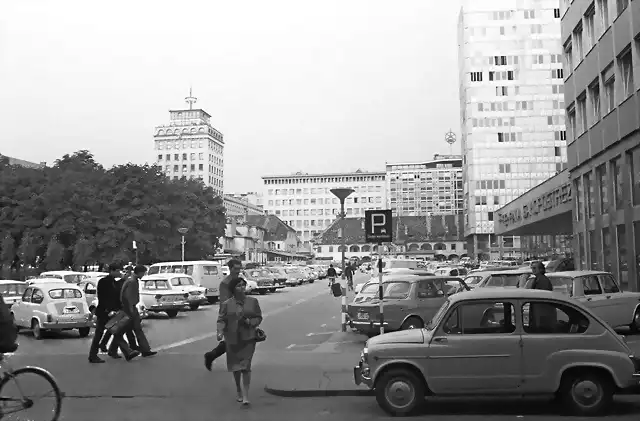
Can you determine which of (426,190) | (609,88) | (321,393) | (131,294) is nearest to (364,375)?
(321,393)

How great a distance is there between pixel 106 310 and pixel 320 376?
5.13 m

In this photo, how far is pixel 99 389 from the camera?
1105 cm

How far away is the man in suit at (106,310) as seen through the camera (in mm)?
13906

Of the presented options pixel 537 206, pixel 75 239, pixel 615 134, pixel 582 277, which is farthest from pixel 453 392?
pixel 75 239

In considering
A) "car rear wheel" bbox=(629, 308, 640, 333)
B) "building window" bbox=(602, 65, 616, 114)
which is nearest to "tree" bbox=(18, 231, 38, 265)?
"building window" bbox=(602, 65, 616, 114)

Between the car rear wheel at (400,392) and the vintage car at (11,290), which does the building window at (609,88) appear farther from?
the vintage car at (11,290)

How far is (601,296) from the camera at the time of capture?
1641cm

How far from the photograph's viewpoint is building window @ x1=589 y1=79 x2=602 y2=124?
3028 cm

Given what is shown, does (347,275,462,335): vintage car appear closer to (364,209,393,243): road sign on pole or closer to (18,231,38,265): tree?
(364,209,393,243): road sign on pole

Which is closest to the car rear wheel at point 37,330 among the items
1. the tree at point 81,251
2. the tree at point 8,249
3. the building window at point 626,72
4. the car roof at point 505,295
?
the car roof at point 505,295

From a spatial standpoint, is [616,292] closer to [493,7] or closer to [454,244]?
[493,7]

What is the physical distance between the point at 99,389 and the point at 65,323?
9.65 m

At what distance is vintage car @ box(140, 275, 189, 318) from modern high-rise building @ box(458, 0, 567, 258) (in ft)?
285

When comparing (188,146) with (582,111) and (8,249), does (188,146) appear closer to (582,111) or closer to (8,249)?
(8,249)
